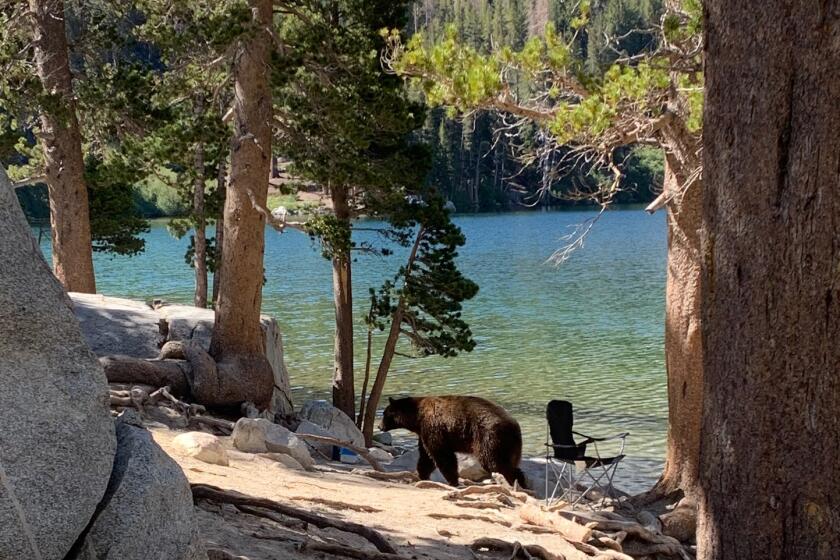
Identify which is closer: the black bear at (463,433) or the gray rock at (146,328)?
the black bear at (463,433)

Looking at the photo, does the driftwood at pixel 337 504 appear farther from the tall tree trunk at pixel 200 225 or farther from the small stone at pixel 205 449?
the tall tree trunk at pixel 200 225

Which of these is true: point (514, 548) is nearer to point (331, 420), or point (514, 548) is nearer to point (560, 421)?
point (560, 421)

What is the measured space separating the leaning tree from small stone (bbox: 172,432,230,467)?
3861mm

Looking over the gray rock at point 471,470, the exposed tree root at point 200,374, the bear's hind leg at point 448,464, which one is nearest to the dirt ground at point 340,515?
the bear's hind leg at point 448,464

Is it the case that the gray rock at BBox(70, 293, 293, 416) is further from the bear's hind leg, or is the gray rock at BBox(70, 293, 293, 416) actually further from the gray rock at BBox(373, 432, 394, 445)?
the gray rock at BBox(373, 432, 394, 445)

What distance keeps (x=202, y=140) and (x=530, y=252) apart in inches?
1741

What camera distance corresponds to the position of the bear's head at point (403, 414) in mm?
9742

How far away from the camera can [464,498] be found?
8.41 meters

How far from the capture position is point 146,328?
500 inches

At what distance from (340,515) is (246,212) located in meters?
6.35

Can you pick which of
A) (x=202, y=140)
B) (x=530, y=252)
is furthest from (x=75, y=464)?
(x=530, y=252)

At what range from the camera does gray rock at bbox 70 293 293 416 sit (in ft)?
40.0

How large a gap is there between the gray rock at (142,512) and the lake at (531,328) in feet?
19.8

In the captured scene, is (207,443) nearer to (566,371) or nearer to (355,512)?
(355,512)
